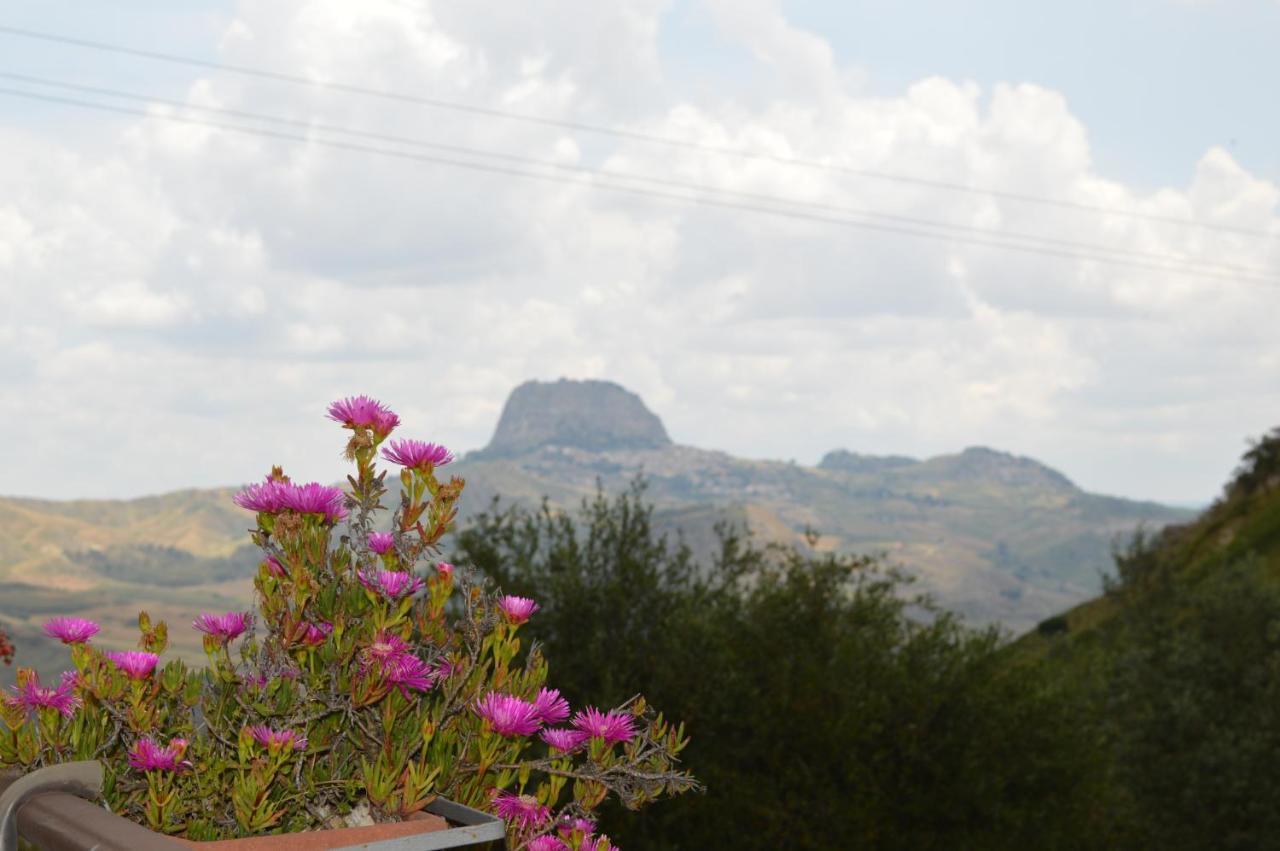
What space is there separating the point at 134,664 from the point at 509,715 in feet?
3.91

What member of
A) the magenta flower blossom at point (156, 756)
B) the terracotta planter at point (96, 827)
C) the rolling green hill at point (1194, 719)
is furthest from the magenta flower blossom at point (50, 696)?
the rolling green hill at point (1194, 719)

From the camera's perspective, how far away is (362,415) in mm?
4051

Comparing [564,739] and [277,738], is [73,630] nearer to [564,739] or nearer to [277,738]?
[277,738]

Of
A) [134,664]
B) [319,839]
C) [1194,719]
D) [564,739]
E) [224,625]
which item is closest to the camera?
[319,839]

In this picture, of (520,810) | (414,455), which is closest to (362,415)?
(414,455)

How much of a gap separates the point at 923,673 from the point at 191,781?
23.6 metres

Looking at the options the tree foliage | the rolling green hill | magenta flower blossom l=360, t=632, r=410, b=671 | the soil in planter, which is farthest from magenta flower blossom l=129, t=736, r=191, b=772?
the rolling green hill

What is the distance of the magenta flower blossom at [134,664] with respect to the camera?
148 inches

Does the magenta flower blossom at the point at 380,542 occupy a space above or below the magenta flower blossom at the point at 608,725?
above

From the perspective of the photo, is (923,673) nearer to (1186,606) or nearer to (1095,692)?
(1095,692)

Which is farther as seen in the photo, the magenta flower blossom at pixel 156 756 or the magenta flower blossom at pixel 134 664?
the magenta flower blossom at pixel 134 664

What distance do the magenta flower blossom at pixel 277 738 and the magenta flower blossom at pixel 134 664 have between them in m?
0.40

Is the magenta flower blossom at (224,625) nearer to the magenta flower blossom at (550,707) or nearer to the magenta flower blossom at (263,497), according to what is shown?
the magenta flower blossom at (263,497)

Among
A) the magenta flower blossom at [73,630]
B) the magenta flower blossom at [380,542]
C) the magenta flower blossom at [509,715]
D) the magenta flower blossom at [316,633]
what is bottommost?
the magenta flower blossom at [509,715]
